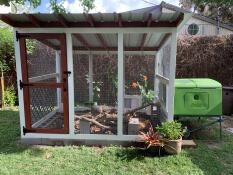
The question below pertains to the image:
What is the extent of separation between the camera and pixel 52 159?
398cm

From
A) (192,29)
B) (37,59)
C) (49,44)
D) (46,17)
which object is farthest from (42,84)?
(192,29)

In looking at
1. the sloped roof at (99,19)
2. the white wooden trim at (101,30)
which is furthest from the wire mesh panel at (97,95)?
the sloped roof at (99,19)

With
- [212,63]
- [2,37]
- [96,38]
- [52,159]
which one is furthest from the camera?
[212,63]

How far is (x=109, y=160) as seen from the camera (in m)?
3.90

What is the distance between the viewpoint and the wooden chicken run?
13.5 feet

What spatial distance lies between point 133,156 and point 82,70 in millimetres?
2144

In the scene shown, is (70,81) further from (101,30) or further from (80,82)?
(101,30)

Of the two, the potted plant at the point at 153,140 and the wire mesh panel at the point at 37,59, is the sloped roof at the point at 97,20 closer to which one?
the wire mesh panel at the point at 37,59

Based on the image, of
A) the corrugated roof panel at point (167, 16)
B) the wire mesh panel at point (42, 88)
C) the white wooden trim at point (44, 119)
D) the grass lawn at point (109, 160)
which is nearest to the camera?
the grass lawn at point (109, 160)

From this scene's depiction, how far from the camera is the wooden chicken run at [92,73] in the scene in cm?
411

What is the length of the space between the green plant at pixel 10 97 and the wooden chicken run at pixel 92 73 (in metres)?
3.19

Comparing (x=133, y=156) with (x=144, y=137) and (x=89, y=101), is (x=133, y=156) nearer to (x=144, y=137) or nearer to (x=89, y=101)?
(x=144, y=137)

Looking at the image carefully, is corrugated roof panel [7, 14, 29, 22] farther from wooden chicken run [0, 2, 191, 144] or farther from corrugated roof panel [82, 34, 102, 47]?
corrugated roof panel [82, 34, 102, 47]

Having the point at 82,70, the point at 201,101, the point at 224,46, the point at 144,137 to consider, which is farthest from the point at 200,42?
the point at 144,137
